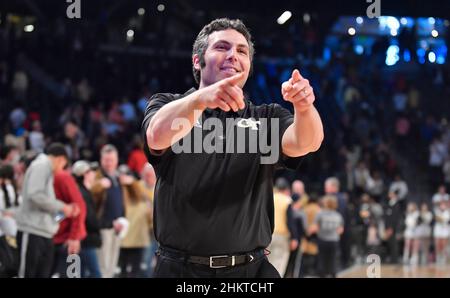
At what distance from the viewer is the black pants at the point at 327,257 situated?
41.7 ft

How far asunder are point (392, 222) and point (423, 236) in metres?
0.95

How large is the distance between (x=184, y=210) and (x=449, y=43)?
694 inches

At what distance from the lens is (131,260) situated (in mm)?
11047

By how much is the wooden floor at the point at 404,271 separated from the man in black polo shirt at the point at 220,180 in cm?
1089

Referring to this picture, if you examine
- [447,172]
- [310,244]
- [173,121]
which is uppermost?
[447,172]

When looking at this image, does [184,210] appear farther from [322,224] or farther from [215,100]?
[322,224]

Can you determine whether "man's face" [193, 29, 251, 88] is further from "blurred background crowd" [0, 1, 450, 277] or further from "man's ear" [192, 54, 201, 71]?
"blurred background crowd" [0, 1, 450, 277]

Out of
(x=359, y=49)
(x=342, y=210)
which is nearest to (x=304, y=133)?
(x=342, y=210)

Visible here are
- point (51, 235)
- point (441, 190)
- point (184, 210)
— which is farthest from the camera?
point (441, 190)

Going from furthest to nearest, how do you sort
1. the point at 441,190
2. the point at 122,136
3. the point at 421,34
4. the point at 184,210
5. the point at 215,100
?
the point at 421,34, the point at 441,190, the point at 122,136, the point at 184,210, the point at 215,100

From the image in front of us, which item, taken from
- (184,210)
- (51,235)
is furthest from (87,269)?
(184,210)

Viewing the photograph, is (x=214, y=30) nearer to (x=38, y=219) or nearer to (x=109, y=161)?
(x=38, y=219)

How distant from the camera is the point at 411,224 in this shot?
56.6ft

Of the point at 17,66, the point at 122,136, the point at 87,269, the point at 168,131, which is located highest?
the point at 17,66
